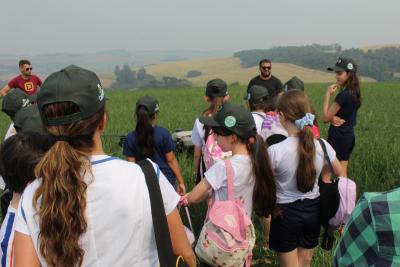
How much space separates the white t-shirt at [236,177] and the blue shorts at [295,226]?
50 centimetres

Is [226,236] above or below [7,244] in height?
below

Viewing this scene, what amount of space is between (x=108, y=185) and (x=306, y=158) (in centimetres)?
195

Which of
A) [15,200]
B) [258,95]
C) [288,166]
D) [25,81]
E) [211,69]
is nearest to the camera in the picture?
[15,200]

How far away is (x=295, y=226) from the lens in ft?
10.8

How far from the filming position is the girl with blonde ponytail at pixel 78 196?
151 cm

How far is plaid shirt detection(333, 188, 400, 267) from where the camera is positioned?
1101 mm

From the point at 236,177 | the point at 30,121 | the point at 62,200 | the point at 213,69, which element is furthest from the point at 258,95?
the point at 213,69

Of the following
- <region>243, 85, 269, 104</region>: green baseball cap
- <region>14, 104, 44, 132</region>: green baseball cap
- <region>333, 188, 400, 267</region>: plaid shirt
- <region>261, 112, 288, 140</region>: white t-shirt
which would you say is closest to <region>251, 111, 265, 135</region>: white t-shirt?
<region>261, 112, 288, 140</region>: white t-shirt

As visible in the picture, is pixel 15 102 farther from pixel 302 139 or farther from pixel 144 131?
pixel 302 139

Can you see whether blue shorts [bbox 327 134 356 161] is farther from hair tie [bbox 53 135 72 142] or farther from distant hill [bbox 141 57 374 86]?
distant hill [bbox 141 57 374 86]

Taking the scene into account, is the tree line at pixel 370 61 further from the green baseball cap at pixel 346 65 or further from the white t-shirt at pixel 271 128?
the white t-shirt at pixel 271 128

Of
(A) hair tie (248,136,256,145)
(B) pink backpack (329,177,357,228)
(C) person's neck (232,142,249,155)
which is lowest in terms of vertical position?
(B) pink backpack (329,177,357,228)

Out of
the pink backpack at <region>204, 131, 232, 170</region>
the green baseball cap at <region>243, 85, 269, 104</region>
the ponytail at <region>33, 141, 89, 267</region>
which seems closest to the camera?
the ponytail at <region>33, 141, 89, 267</region>

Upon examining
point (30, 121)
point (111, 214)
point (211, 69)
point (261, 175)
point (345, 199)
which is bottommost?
point (211, 69)
